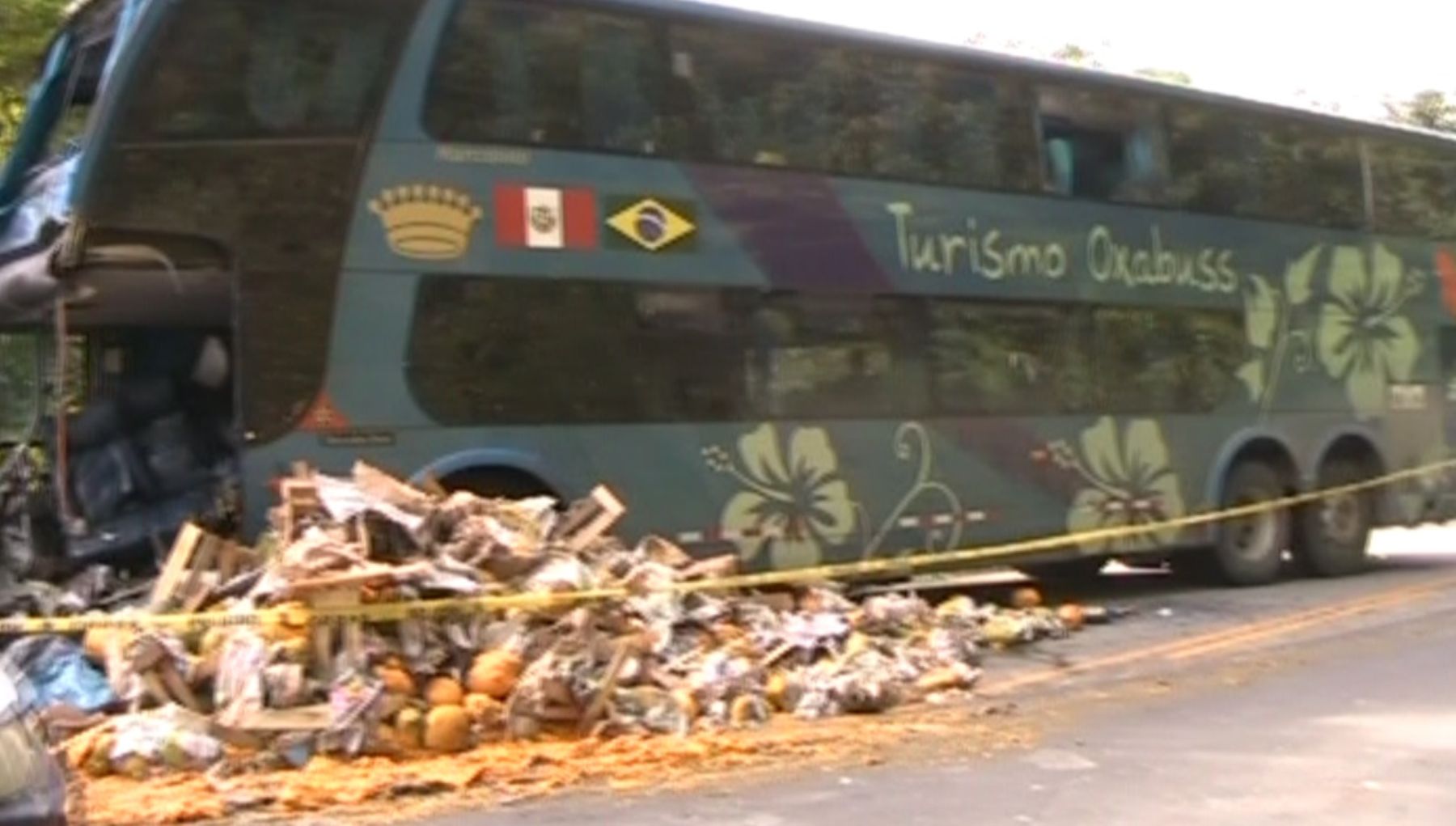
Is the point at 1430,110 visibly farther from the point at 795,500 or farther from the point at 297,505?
the point at 297,505

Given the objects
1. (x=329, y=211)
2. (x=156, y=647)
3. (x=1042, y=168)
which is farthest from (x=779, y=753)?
(x=1042, y=168)

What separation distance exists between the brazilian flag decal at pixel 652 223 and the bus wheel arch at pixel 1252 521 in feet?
19.0

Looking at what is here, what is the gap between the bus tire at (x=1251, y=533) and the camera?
15136 mm

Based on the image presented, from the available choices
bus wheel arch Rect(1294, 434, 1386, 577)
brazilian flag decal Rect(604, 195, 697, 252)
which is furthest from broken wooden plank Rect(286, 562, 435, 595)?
bus wheel arch Rect(1294, 434, 1386, 577)

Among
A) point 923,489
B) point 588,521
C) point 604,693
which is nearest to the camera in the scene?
point 604,693

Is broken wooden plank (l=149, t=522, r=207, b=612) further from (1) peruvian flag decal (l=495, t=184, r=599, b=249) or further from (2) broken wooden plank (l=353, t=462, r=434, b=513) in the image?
(1) peruvian flag decal (l=495, t=184, r=599, b=249)

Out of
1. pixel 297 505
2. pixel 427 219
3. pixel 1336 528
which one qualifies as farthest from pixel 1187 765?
pixel 1336 528

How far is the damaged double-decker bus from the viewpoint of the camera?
9.56 m

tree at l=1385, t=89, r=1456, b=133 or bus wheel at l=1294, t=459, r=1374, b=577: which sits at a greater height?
tree at l=1385, t=89, r=1456, b=133

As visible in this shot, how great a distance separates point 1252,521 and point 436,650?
9.05m

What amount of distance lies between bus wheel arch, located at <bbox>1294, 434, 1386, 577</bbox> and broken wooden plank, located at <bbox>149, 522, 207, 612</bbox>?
33.8ft

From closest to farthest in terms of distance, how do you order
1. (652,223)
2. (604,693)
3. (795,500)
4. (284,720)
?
(284,720) < (604,693) < (652,223) < (795,500)

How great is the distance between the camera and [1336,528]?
16.1 metres

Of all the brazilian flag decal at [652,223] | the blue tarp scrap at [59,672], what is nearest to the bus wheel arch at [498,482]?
the brazilian flag decal at [652,223]
